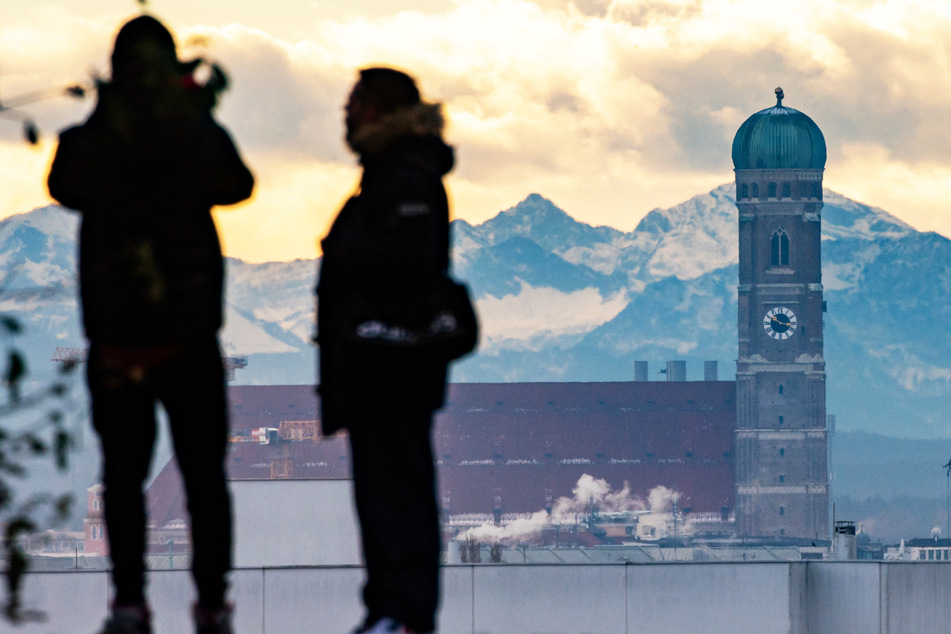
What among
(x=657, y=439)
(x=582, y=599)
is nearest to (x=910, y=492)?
(x=657, y=439)

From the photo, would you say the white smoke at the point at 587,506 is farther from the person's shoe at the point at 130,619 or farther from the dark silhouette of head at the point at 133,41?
the dark silhouette of head at the point at 133,41

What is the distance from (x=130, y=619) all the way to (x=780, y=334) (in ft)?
308

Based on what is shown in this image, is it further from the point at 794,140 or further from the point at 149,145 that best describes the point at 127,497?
the point at 794,140

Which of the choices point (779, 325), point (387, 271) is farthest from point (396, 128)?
point (779, 325)

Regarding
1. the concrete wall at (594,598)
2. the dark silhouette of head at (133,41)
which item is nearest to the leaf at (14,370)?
the dark silhouette of head at (133,41)

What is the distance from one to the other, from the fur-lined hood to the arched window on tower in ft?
306

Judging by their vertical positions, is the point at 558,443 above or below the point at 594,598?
above

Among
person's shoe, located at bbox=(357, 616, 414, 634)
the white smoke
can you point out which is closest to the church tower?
the white smoke

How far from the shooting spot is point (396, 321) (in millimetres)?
3557

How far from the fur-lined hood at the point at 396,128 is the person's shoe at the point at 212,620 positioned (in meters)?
0.95

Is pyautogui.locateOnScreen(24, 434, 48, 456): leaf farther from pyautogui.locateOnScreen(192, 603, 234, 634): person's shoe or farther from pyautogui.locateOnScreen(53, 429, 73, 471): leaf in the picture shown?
pyautogui.locateOnScreen(192, 603, 234, 634): person's shoe

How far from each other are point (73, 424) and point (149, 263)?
1.01 ft

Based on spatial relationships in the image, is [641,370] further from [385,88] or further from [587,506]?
[385,88]

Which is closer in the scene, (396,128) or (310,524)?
(396,128)
